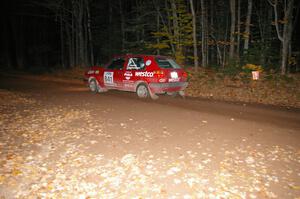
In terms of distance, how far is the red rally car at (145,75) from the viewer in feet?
34.6

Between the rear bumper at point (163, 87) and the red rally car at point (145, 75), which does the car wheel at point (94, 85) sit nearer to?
the red rally car at point (145, 75)

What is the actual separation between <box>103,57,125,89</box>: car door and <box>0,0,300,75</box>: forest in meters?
6.73

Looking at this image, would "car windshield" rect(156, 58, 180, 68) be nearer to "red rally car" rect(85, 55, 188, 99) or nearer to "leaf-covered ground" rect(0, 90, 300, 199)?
"red rally car" rect(85, 55, 188, 99)

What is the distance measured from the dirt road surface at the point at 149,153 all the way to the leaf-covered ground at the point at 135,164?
1 cm

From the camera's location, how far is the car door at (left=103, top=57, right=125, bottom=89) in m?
11.9

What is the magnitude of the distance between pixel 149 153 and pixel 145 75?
5948 mm

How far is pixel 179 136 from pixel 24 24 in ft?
158

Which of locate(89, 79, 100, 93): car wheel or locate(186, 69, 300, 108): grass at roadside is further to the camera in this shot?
locate(89, 79, 100, 93): car wheel

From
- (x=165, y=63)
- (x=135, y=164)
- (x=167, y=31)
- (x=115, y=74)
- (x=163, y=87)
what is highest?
(x=167, y=31)

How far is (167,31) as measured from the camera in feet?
61.1

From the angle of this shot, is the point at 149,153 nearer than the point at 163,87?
Yes

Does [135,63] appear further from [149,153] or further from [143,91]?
[149,153]

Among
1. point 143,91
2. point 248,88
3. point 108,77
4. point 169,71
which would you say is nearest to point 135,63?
point 143,91

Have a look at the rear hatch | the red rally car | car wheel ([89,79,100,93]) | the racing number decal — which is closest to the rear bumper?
the red rally car
